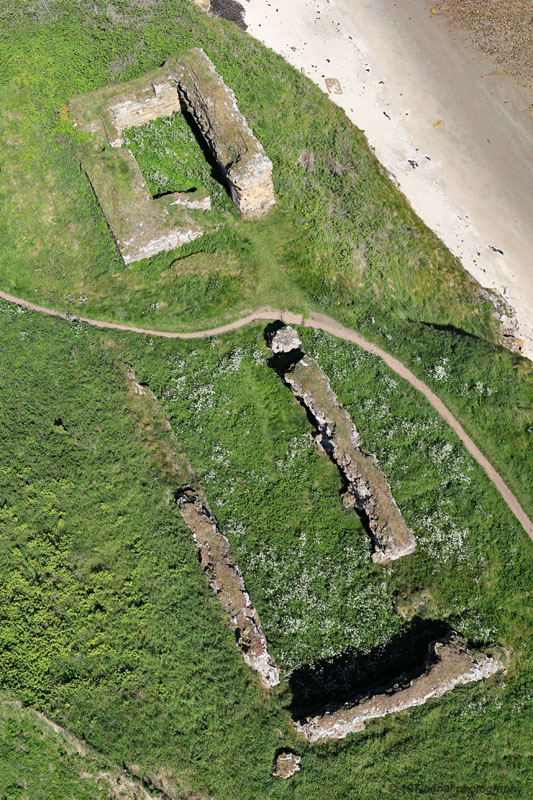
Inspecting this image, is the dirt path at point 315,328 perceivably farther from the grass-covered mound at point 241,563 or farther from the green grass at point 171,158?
the green grass at point 171,158

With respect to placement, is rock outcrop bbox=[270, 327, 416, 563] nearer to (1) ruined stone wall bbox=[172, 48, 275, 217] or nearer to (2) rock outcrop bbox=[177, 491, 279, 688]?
(2) rock outcrop bbox=[177, 491, 279, 688]

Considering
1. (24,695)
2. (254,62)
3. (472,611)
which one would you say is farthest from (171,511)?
(254,62)

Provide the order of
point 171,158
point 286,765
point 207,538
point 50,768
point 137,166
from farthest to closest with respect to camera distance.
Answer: point 171,158 → point 137,166 → point 207,538 → point 286,765 → point 50,768

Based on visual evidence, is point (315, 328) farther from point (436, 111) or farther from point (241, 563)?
point (436, 111)

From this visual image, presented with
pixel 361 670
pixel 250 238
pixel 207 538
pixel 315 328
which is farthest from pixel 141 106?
pixel 361 670

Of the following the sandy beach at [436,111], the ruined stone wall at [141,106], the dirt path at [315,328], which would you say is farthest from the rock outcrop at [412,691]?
the ruined stone wall at [141,106]

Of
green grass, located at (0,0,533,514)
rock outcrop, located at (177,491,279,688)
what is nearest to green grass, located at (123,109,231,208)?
green grass, located at (0,0,533,514)
